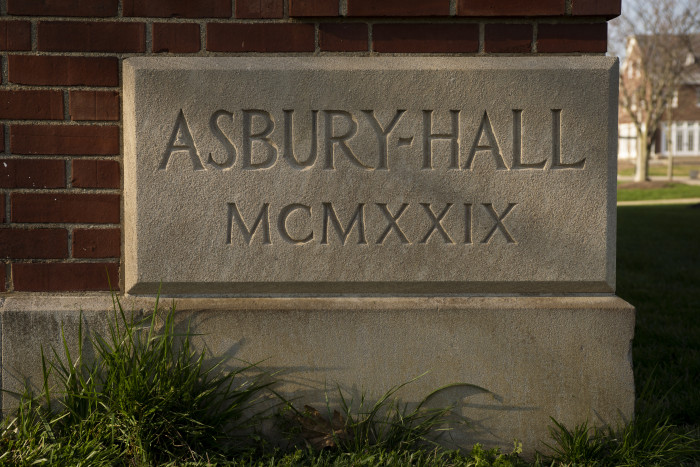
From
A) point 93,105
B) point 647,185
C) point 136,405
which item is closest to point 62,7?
point 93,105

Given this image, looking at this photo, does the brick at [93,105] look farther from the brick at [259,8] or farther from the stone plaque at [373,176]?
the brick at [259,8]

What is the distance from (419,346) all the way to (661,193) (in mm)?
19557

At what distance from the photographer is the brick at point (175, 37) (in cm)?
236

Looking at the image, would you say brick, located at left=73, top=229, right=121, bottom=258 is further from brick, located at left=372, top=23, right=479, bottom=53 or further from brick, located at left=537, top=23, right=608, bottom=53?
brick, located at left=537, top=23, right=608, bottom=53

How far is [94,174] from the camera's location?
2393 mm

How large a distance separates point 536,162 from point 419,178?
1.28 ft

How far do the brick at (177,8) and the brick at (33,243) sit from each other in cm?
77

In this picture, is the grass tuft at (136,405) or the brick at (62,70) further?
the brick at (62,70)

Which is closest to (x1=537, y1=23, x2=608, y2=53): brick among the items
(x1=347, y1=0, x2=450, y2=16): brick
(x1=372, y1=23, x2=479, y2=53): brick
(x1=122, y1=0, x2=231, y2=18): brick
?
(x1=372, y1=23, x2=479, y2=53): brick

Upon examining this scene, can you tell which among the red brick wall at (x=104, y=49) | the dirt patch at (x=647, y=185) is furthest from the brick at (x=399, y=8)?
the dirt patch at (x=647, y=185)

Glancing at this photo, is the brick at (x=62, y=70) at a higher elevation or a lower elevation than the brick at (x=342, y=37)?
lower

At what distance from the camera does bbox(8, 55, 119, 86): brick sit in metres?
2.36

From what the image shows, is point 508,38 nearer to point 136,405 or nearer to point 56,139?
point 56,139

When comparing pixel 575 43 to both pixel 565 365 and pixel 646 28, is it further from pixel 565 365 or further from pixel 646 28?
pixel 646 28
